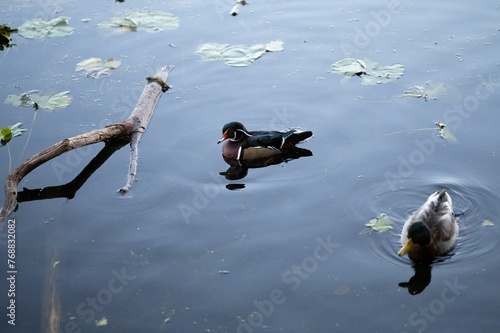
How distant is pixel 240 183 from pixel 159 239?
4.65 feet

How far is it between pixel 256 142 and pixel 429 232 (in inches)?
108

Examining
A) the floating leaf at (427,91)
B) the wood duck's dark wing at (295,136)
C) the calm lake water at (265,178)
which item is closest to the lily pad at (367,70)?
the calm lake water at (265,178)

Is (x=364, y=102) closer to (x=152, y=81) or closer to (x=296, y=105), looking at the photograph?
(x=296, y=105)

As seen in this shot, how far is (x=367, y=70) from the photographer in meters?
10.5

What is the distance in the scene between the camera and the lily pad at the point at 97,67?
10.9m

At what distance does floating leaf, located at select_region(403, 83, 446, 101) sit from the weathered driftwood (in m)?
3.33

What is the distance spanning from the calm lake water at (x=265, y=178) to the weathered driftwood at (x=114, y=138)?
0.64ft

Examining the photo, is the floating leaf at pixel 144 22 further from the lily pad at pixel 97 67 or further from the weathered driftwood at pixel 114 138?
the weathered driftwood at pixel 114 138

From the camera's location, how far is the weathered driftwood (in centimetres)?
806

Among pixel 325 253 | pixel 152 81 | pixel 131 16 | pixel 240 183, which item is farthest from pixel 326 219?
pixel 131 16

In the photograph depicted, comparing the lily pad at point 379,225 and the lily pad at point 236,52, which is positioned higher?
the lily pad at point 236,52

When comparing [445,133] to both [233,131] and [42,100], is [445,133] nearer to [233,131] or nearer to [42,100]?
[233,131]

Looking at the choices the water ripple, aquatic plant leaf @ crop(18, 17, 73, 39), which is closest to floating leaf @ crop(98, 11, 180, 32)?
aquatic plant leaf @ crop(18, 17, 73, 39)

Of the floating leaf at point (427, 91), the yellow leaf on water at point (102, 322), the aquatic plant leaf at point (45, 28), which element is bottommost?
the yellow leaf on water at point (102, 322)
